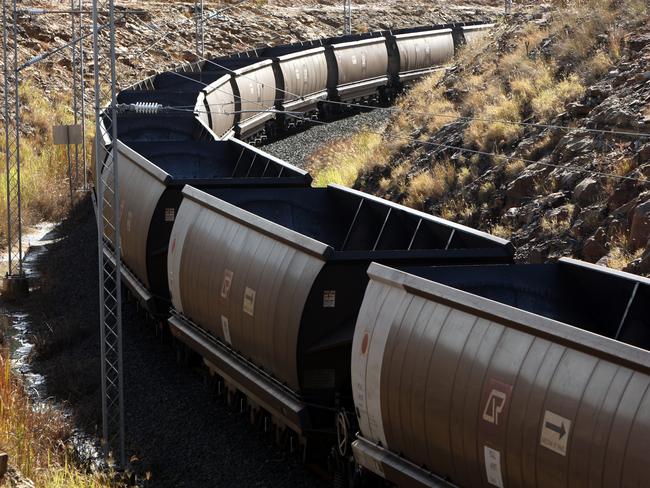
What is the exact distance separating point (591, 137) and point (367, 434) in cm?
1237

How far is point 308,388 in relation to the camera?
45.8ft

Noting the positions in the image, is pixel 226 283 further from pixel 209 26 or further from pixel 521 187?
pixel 209 26

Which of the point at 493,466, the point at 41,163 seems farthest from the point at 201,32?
the point at 493,466

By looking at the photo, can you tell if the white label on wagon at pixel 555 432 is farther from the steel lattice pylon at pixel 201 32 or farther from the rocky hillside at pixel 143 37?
the steel lattice pylon at pixel 201 32

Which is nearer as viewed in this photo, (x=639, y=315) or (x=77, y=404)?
(x=639, y=315)

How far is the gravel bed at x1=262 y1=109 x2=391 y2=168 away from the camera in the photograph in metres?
37.9

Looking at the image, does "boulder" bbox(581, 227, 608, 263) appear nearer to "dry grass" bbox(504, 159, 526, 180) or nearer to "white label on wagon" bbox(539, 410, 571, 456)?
"dry grass" bbox(504, 159, 526, 180)

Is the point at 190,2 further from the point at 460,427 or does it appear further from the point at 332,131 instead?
the point at 460,427

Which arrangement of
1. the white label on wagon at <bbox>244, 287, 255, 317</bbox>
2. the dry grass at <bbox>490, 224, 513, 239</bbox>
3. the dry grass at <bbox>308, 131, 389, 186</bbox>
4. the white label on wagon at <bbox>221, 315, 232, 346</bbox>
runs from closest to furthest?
the white label on wagon at <bbox>244, 287, 255, 317</bbox>, the white label on wagon at <bbox>221, 315, 232, 346</bbox>, the dry grass at <bbox>490, 224, 513, 239</bbox>, the dry grass at <bbox>308, 131, 389, 186</bbox>

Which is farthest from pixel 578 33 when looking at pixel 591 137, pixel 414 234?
pixel 414 234

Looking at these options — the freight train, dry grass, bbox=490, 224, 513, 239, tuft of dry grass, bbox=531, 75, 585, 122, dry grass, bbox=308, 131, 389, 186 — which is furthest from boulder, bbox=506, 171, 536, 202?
dry grass, bbox=308, 131, 389, 186

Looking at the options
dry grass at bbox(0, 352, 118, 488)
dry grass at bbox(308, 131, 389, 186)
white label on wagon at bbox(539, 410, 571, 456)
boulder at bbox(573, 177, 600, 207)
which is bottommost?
dry grass at bbox(0, 352, 118, 488)

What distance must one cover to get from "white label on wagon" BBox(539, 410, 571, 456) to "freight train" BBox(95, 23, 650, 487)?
0.5 inches

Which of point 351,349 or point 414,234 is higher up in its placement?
point 414,234
